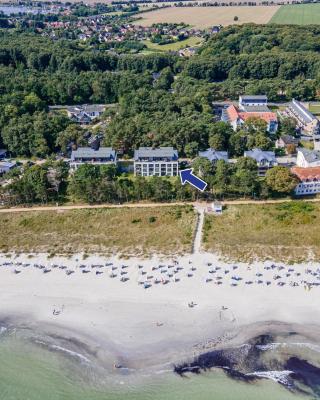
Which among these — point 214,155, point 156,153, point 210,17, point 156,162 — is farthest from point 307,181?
point 210,17

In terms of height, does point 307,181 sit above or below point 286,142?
below

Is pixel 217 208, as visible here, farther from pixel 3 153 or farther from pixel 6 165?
pixel 3 153

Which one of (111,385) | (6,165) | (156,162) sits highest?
(156,162)

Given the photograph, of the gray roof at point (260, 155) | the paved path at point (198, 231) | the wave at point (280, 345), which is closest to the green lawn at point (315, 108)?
the gray roof at point (260, 155)

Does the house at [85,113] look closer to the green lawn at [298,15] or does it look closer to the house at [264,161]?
the house at [264,161]

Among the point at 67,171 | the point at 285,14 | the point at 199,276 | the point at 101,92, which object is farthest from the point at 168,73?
the point at 285,14

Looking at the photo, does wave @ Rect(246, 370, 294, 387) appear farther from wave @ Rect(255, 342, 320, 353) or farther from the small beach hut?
the small beach hut
